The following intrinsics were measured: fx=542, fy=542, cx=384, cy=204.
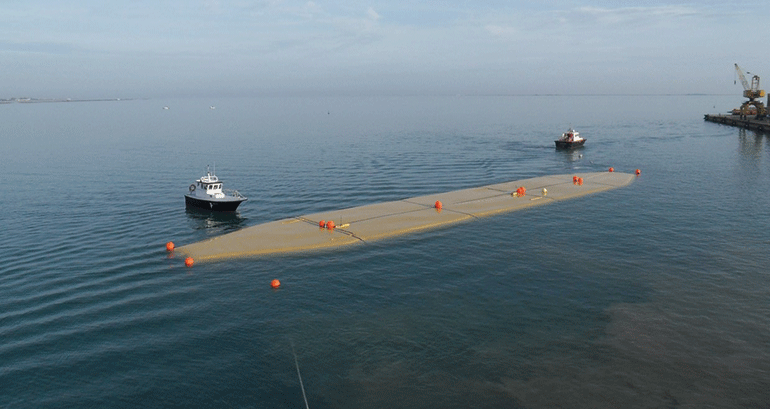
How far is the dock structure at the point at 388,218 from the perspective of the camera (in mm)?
60906

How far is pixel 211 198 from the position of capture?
258ft

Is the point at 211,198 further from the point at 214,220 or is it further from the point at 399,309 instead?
the point at 399,309

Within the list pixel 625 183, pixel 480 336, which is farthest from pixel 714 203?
pixel 480 336

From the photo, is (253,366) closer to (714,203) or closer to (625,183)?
(714,203)

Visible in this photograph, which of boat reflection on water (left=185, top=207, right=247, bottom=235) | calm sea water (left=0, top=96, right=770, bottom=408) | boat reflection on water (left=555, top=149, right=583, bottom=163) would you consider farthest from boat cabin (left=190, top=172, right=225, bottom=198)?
boat reflection on water (left=555, top=149, right=583, bottom=163)

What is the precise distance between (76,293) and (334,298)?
23.1m

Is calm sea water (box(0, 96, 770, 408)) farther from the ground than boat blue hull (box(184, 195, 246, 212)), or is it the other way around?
boat blue hull (box(184, 195, 246, 212))

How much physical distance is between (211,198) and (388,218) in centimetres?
2645

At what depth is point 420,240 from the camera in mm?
63938

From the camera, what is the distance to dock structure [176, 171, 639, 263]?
60906 millimetres

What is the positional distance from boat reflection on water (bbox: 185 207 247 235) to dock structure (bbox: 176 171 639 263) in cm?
456

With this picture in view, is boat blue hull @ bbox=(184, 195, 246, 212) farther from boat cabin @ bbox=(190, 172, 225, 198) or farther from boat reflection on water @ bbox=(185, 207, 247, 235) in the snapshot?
boat cabin @ bbox=(190, 172, 225, 198)

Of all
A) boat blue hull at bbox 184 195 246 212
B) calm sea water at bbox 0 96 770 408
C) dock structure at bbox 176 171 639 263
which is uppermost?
boat blue hull at bbox 184 195 246 212

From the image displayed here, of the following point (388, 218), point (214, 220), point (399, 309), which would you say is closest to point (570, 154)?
point (388, 218)
